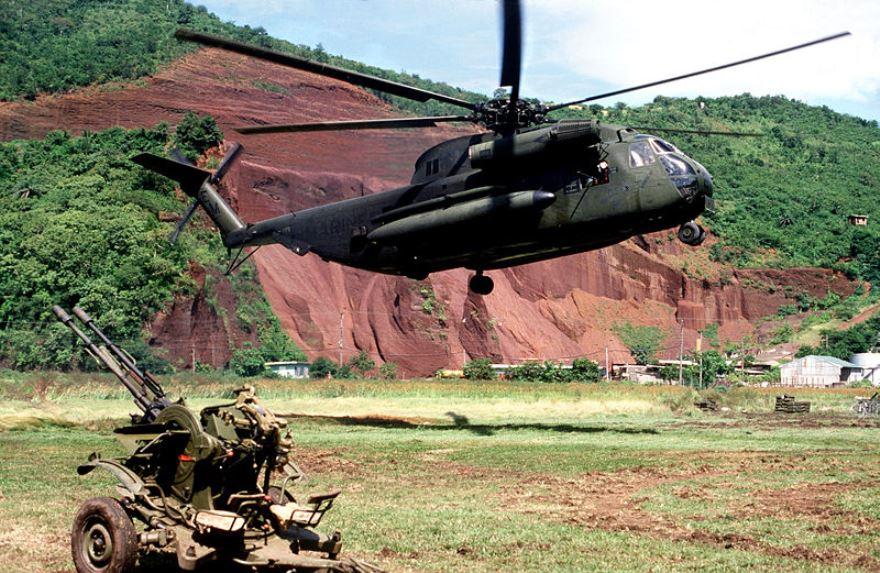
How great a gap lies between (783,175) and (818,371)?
209ft

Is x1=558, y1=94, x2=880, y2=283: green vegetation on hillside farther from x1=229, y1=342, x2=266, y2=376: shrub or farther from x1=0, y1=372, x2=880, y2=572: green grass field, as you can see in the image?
x1=0, y1=372, x2=880, y2=572: green grass field

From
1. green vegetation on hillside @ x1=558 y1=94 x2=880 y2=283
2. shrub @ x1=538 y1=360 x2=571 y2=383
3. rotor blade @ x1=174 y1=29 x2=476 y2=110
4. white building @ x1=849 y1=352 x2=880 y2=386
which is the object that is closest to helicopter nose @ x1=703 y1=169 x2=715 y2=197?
rotor blade @ x1=174 y1=29 x2=476 y2=110

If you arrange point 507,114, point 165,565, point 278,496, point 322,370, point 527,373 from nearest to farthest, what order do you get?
point 165,565 → point 278,496 → point 507,114 → point 527,373 → point 322,370

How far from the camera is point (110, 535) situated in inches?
391

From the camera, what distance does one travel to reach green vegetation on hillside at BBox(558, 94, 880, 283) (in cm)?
11106

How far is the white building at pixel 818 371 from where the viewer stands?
80.3 metres

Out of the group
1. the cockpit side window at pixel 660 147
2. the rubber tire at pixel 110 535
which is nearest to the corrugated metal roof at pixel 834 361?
the cockpit side window at pixel 660 147

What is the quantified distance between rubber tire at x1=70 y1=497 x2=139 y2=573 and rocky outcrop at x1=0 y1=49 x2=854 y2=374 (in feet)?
93.0

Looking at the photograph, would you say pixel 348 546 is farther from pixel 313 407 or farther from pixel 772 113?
pixel 772 113

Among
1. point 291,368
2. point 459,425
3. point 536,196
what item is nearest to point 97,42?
point 291,368

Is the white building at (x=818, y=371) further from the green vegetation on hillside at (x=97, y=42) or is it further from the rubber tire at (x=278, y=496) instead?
the rubber tire at (x=278, y=496)

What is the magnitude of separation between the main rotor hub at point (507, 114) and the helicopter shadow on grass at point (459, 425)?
28.6ft

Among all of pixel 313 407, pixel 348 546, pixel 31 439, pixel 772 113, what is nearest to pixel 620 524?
pixel 348 546

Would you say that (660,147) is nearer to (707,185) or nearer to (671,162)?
(671,162)
